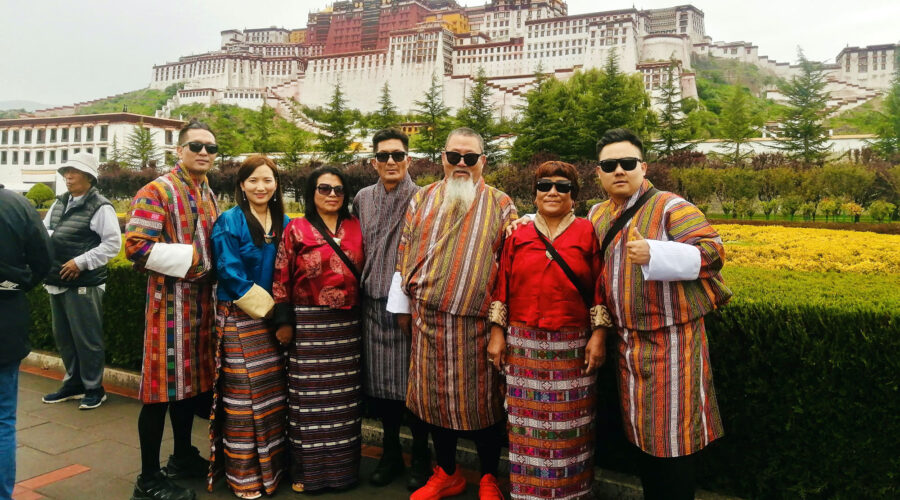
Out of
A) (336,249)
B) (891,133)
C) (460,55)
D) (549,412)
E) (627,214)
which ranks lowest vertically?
(549,412)

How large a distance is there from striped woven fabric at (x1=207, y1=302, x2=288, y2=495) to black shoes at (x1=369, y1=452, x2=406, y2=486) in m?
0.50

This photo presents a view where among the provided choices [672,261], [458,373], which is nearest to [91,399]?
[458,373]

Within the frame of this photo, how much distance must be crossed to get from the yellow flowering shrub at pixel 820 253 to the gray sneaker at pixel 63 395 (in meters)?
5.32

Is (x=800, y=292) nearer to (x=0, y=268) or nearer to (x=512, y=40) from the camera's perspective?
(x=0, y=268)

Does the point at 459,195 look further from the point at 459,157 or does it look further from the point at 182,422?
the point at 182,422

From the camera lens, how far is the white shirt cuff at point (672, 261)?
2.06 metres

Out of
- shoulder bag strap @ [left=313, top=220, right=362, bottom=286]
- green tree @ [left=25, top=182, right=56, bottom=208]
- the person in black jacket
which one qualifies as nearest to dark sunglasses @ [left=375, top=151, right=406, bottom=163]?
shoulder bag strap @ [left=313, top=220, right=362, bottom=286]

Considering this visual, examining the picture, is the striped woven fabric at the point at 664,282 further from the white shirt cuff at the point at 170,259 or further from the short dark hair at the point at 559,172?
the white shirt cuff at the point at 170,259

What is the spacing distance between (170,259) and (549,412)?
74.2 inches

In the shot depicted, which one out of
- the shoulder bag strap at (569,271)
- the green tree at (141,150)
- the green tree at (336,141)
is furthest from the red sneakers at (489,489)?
the green tree at (141,150)

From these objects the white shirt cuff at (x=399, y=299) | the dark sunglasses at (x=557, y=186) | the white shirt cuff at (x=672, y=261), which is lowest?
the white shirt cuff at (x=399, y=299)

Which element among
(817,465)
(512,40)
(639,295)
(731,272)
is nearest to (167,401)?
(639,295)

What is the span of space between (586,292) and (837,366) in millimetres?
1018

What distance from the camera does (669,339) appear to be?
2158 millimetres
